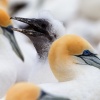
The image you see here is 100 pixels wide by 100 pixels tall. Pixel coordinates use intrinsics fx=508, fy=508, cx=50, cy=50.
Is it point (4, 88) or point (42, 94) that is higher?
point (42, 94)

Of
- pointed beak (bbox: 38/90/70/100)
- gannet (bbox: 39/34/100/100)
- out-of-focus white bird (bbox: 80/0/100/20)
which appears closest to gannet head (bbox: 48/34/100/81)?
gannet (bbox: 39/34/100/100)

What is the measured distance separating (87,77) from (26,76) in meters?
0.77

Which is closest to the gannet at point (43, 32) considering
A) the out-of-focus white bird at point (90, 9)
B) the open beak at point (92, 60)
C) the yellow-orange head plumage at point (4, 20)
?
the yellow-orange head plumage at point (4, 20)

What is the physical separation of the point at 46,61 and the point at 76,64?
450 mm

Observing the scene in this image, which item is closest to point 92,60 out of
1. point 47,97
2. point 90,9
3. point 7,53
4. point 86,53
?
point 86,53

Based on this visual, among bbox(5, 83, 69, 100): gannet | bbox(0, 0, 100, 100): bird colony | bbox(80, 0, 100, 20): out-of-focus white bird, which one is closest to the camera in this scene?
bbox(5, 83, 69, 100): gannet

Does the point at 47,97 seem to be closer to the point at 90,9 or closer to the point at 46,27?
the point at 46,27

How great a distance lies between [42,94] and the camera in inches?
53.7

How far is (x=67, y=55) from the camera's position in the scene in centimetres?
167

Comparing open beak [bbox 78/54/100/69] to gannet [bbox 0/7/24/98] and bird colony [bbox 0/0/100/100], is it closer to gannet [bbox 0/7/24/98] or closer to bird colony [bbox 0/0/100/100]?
bird colony [bbox 0/0/100/100]

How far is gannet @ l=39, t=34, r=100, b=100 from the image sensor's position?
1570 millimetres

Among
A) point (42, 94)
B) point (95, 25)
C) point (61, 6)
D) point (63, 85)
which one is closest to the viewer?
point (42, 94)

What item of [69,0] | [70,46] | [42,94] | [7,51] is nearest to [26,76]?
[7,51]

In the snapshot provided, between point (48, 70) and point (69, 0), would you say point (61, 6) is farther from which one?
point (48, 70)
